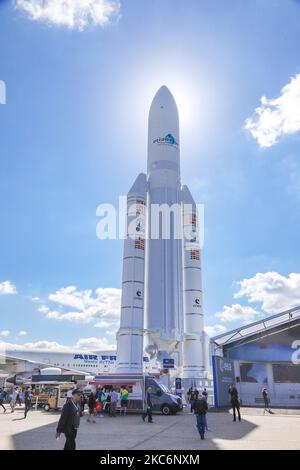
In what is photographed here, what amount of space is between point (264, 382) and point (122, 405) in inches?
511

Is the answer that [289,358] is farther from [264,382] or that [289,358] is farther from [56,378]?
[56,378]

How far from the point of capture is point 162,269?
3703cm

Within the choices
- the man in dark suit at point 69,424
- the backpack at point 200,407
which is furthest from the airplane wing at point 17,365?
the man in dark suit at point 69,424

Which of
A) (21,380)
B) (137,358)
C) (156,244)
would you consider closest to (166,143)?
(156,244)

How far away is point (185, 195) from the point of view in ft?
131

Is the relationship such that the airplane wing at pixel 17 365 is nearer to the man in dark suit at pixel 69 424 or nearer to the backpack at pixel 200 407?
the backpack at pixel 200 407

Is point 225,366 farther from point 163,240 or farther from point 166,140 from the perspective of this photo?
point 166,140

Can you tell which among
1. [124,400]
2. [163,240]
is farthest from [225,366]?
[163,240]

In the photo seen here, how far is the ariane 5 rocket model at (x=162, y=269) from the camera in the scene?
3484cm

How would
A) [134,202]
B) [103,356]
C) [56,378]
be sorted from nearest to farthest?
[56,378]
[134,202]
[103,356]

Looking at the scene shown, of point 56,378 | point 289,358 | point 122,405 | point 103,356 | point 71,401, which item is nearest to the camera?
point 71,401

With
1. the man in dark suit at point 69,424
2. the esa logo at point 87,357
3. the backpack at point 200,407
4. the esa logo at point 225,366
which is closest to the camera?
the man in dark suit at point 69,424

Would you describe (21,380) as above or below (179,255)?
below

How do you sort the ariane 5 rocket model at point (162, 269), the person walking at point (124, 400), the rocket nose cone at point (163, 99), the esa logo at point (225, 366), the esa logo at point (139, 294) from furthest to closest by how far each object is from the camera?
the rocket nose cone at point (163, 99) < the esa logo at point (139, 294) < the ariane 5 rocket model at point (162, 269) < the esa logo at point (225, 366) < the person walking at point (124, 400)
